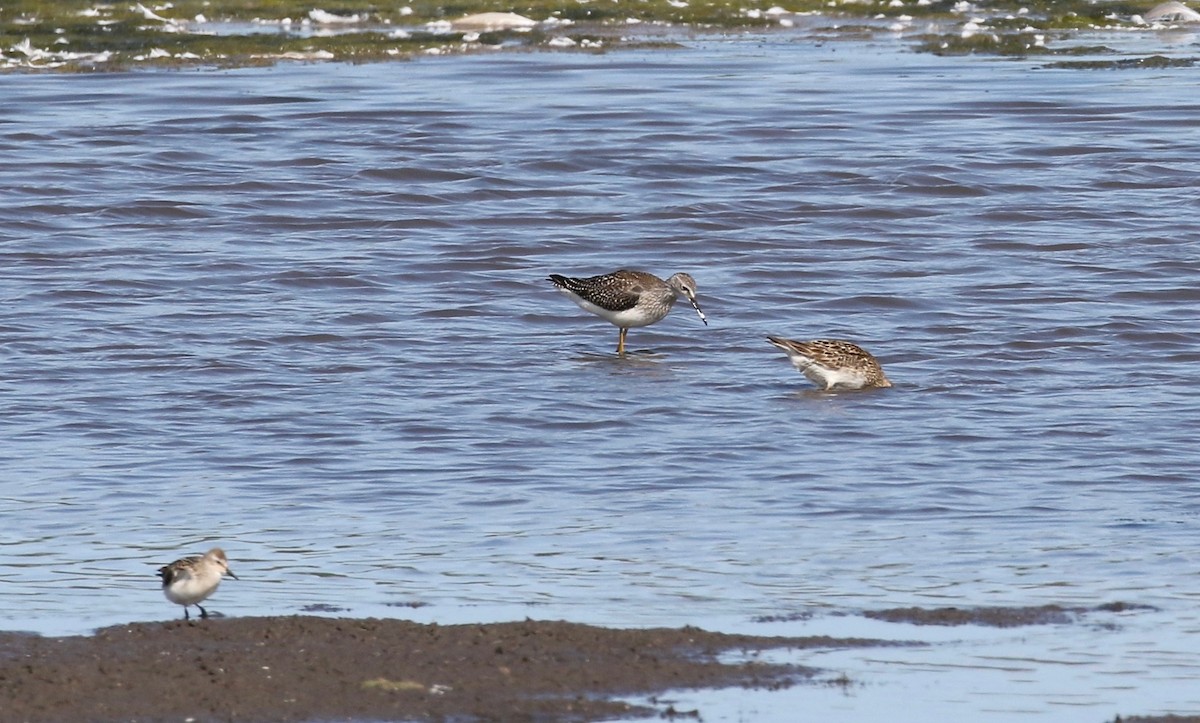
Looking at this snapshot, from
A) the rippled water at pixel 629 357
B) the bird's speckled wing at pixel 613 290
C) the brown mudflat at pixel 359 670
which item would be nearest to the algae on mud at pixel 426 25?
the rippled water at pixel 629 357

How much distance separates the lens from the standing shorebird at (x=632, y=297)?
17359mm

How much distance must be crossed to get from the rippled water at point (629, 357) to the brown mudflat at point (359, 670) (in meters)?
0.45

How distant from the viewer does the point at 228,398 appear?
1501cm

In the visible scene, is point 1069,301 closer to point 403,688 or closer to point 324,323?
point 324,323

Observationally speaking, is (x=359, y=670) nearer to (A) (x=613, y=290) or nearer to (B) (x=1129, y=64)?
(A) (x=613, y=290)

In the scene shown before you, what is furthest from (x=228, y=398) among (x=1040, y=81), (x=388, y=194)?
(x=1040, y=81)

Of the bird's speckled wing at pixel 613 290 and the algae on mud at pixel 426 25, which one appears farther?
the algae on mud at pixel 426 25

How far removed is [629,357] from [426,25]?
800 inches

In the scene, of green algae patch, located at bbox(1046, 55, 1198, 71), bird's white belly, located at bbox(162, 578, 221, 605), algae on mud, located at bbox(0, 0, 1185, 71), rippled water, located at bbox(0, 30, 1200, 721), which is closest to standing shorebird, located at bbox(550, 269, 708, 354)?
rippled water, located at bbox(0, 30, 1200, 721)

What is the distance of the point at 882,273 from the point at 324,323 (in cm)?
554

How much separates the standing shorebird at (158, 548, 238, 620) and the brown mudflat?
5.6 inches

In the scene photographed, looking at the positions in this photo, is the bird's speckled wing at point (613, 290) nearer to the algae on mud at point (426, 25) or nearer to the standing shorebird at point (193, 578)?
the standing shorebird at point (193, 578)

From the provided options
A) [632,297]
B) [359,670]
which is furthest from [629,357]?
[359,670]

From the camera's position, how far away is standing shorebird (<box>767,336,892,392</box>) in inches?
599
